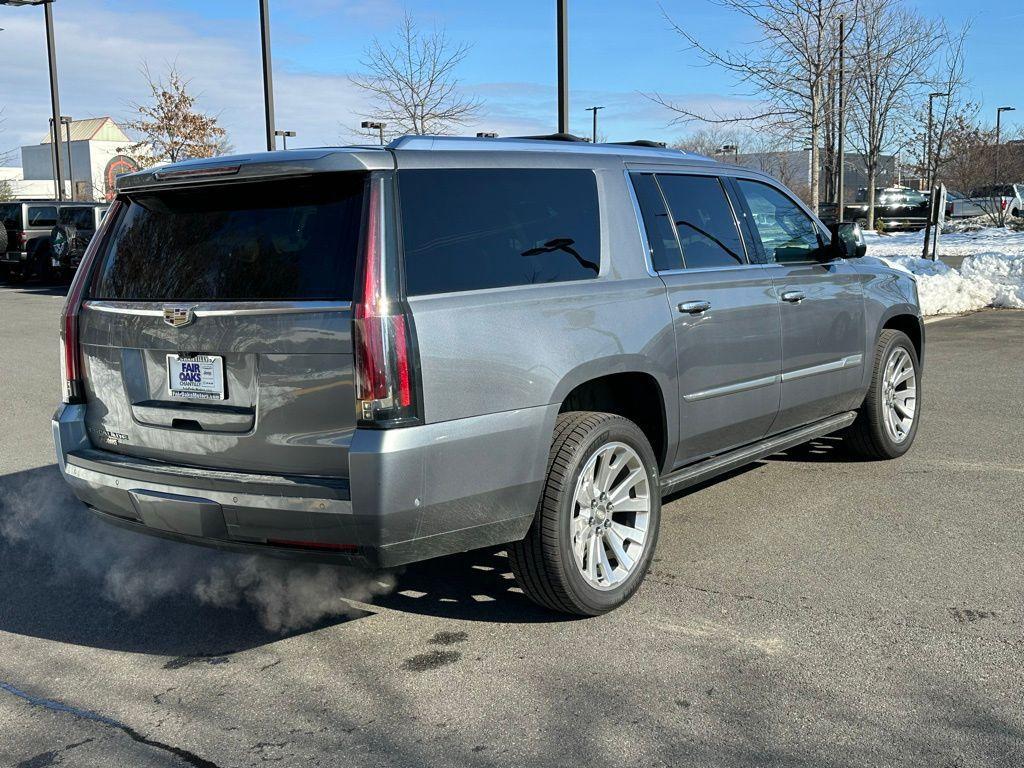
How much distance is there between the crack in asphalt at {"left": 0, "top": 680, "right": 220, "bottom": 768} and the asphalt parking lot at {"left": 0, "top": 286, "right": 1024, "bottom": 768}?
0.01 metres

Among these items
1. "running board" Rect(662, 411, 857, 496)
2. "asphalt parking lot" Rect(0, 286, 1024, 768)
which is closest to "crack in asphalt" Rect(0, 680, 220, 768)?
"asphalt parking lot" Rect(0, 286, 1024, 768)

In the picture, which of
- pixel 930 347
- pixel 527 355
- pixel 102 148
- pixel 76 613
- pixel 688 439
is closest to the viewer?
pixel 527 355

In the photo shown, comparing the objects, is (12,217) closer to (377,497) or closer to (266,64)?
(266,64)

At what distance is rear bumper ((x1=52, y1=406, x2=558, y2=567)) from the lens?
350 cm

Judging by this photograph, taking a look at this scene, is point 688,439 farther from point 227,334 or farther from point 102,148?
point 102,148

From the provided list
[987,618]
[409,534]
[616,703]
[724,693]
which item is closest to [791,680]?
[724,693]

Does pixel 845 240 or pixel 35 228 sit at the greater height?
pixel 35 228

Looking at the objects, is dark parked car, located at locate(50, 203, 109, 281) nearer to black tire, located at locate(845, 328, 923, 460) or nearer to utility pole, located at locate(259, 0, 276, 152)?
utility pole, located at locate(259, 0, 276, 152)

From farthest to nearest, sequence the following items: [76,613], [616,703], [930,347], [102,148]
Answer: [102,148], [930,347], [76,613], [616,703]

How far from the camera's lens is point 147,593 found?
15.4 ft

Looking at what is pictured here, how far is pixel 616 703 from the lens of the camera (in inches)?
138

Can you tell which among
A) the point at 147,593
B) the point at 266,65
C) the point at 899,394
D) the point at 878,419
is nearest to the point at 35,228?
the point at 266,65

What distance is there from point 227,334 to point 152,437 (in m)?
0.57

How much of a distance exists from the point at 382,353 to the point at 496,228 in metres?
0.80
